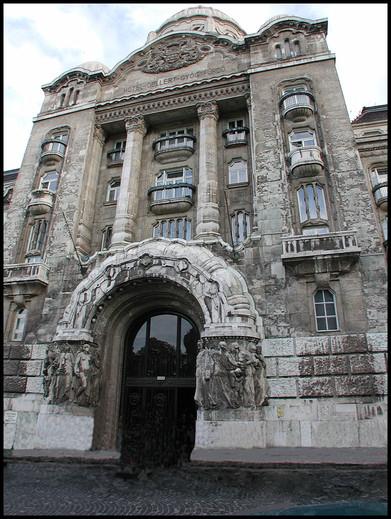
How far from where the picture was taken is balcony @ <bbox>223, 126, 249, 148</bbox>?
21375 mm

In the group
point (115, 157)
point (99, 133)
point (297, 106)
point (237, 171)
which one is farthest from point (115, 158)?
A: point (297, 106)

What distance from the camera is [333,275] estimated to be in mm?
14844

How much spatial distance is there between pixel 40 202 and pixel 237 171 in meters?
11.1

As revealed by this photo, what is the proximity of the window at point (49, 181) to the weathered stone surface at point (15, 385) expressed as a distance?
10871mm

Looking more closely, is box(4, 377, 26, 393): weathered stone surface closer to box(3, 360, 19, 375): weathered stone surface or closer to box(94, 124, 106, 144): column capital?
box(3, 360, 19, 375): weathered stone surface

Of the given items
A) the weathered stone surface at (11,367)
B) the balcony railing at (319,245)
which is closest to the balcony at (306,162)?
the balcony railing at (319,245)

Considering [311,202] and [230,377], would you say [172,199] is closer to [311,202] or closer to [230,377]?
[311,202]

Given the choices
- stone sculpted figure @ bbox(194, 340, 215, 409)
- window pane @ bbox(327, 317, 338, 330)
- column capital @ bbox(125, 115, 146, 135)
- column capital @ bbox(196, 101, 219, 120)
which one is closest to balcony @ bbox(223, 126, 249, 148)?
column capital @ bbox(196, 101, 219, 120)

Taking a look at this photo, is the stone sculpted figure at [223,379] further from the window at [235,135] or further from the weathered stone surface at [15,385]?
the window at [235,135]

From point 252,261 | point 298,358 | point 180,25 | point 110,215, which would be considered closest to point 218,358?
point 298,358

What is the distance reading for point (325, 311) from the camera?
14656 millimetres

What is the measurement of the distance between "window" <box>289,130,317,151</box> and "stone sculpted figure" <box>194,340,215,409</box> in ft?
37.0

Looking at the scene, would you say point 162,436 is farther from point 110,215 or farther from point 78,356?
point 110,215

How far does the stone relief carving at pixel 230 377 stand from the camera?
42.5ft
